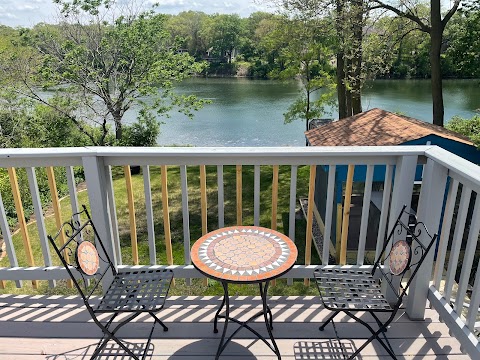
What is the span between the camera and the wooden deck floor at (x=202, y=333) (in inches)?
81.4

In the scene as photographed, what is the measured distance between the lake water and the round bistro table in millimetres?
12087

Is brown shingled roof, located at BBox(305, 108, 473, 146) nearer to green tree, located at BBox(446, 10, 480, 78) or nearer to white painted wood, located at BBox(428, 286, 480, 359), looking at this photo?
green tree, located at BBox(446, 10, 480, 78)

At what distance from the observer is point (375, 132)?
686 cm

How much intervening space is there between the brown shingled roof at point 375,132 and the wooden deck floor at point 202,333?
4.54 m

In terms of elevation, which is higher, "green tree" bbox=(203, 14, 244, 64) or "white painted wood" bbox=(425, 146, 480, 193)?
"green tree" bbox=(203, 14, 244, 64)

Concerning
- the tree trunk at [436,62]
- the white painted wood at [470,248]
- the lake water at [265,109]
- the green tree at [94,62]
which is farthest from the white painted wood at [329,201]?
the lake water at [265,109]

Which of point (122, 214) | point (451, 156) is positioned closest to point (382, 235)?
point (451, 156)

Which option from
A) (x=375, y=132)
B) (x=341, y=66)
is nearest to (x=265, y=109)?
(x=341, y=66)

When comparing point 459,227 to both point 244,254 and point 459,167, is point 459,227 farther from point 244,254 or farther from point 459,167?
point 244,254

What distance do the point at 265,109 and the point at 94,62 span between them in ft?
37.7

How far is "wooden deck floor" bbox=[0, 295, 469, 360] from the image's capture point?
207 centimetres

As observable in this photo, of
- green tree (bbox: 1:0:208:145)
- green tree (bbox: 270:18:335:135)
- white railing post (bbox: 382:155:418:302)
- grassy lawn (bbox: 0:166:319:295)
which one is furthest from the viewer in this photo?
green tree (bbox: 1:0:208:145)

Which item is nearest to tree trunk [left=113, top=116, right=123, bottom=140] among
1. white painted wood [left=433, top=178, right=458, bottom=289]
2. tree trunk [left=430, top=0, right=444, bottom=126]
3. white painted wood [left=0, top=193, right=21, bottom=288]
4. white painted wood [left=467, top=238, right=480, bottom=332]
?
tree trunk [left=430, top=0, right=444, bottom=126]

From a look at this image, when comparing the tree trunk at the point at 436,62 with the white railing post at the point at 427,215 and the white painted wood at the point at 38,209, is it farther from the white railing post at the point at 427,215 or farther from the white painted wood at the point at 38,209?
→ the white painted wood at the point at 38,209
